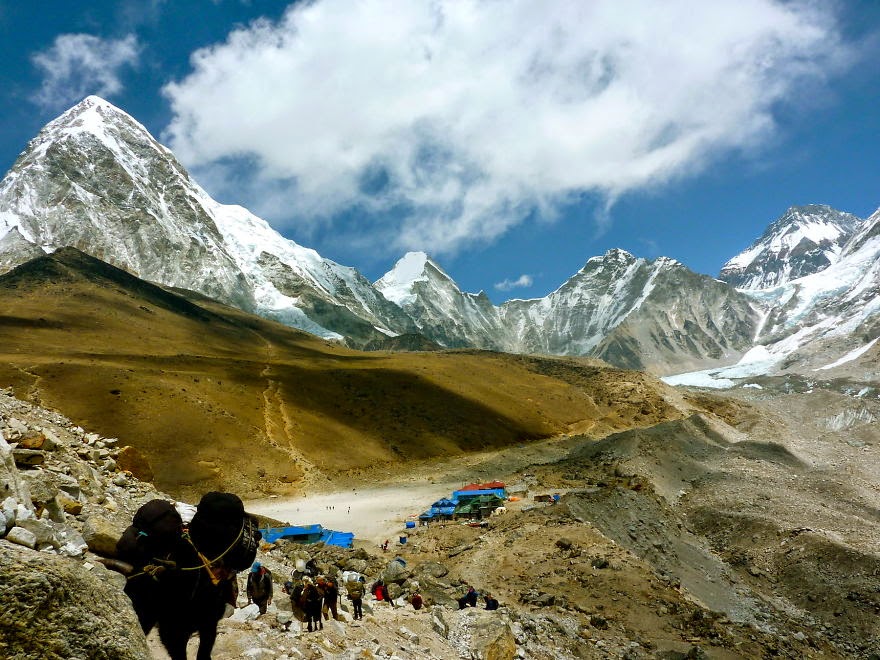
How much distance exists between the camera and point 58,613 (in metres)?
3.59

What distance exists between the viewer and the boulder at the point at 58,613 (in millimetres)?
3371

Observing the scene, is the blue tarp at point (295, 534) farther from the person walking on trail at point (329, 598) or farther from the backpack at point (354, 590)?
the person walking on trail at point (329, 598)

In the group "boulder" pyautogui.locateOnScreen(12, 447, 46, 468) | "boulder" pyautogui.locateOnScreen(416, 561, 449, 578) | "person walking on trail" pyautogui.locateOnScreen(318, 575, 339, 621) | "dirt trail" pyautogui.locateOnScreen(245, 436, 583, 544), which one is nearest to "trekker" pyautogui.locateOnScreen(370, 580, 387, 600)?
"person walking on trail" pyautogui.locateOnScreen(318, 575, 339, 621)

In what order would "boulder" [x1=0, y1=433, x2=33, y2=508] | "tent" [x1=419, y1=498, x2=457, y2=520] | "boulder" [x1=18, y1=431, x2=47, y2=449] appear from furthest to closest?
"tent" [x1=419, y1=498, x2=457, y2=520] < "boulder" [x1=18, y1=431, x2=47, y2=449] < "boulder" [x1=0, y1=433, x2=33, y2=508]

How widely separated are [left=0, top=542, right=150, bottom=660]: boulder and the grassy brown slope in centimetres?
4303

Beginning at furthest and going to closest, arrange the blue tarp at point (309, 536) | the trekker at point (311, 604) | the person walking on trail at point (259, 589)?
1. the blue tarp at point (309, 536)
2. the trekker at point (311, 604)
3. the person walking on trail at point (259, 589)

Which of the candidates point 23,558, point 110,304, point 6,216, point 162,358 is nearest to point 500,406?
point 162,358

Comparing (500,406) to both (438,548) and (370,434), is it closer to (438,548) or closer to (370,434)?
(370,434)

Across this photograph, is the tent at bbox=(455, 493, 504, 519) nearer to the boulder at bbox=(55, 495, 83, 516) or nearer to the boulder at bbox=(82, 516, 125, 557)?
the boulder at bbox=(55, 495, 83, 516)

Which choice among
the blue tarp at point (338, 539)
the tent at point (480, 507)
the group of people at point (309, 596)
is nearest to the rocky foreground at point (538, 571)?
the group of people at point (309, 596)

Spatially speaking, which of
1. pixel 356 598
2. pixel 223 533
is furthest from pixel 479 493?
pixel 223 533

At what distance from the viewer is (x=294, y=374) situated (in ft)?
264

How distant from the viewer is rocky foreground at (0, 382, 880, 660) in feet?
13.2

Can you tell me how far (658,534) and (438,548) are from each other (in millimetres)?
13544
